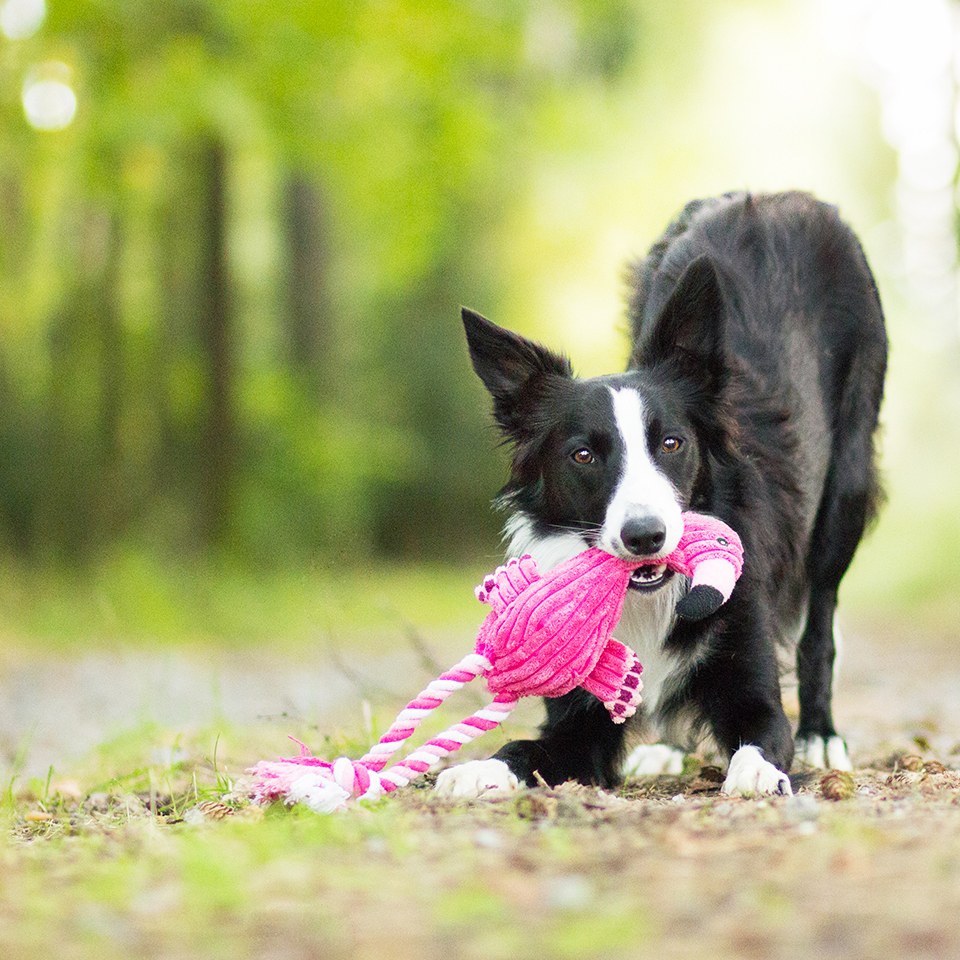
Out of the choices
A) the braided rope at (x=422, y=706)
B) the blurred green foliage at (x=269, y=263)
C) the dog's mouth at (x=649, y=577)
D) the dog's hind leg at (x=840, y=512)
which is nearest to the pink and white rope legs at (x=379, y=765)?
the braided rope at (x=422, y=706)

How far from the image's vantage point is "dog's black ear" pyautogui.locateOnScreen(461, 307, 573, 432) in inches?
179

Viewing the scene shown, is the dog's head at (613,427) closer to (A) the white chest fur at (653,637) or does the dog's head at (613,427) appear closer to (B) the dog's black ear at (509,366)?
(B) the dog's black ear at (509,366)

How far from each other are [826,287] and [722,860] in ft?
11.5

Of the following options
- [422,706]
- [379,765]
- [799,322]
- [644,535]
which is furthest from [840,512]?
[379,765]

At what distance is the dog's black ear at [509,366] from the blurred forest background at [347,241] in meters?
1.80

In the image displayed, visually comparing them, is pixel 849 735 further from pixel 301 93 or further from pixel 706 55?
pixel 706 55

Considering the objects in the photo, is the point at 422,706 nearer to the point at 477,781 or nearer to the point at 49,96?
the point at 477,781

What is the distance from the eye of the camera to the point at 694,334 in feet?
15.0

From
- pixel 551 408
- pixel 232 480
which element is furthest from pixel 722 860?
pixel 232 480

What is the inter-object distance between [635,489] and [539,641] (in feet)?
1.75

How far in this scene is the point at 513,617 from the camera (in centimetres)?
393

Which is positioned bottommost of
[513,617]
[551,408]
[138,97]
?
[513,617]

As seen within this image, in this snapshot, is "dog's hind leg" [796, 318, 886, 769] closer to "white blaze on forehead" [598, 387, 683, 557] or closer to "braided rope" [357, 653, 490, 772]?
"white blaze on forehead" [598, 387, 683, 557]

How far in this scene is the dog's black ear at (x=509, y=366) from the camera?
14.9 feet
